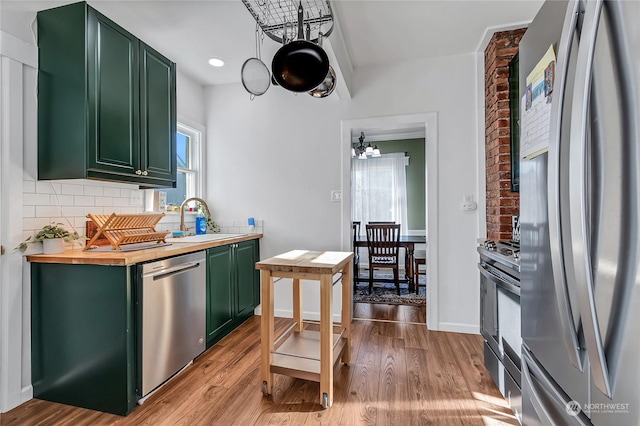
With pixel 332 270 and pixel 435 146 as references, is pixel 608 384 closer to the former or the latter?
pixel 332 270

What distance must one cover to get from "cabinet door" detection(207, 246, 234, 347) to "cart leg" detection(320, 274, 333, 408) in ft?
3.67

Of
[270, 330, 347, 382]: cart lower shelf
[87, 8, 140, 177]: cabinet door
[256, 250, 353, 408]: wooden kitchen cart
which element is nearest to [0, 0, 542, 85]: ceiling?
[87, 8, 140, 177]: cabinet door

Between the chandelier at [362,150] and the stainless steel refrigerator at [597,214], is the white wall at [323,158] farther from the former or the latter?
the stainless steel refrigerator at [597,214]

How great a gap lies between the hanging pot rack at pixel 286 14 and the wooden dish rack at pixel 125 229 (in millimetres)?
1518

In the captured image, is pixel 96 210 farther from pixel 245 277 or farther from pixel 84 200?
pixel 245 277

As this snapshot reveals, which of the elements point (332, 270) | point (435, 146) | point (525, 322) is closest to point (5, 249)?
point (332, 270)

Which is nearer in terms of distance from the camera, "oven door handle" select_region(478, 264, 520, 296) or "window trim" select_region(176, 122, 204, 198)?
"oven door handle" select_region(478, 264, 520, 296)

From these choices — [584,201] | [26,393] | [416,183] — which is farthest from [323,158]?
[416,183]

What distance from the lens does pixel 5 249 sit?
169 centimetres

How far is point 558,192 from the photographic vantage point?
724mm

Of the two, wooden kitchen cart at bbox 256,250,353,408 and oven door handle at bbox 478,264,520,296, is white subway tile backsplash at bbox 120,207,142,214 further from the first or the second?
oven door handle at bbox 478,264,520,296

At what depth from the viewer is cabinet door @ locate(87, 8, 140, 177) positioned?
1822 millimetres

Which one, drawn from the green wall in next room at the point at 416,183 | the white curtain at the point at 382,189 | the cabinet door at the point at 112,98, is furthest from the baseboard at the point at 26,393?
the green wall in next room at the point at 416,183

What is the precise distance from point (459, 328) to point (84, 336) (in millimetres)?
2929
